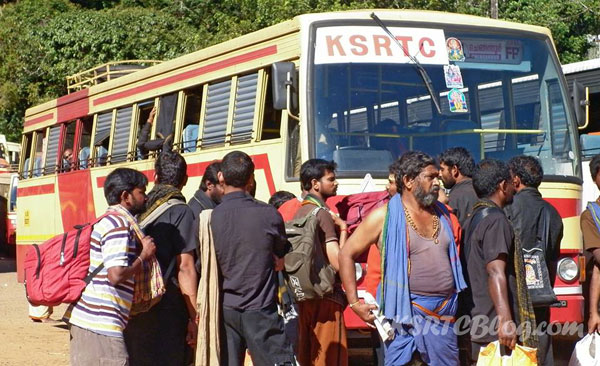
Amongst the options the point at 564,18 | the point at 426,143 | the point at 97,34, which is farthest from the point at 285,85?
the point at 97,34

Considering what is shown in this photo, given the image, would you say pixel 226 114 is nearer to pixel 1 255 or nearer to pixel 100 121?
pixel 100 121

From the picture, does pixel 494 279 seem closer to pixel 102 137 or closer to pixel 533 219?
→ pixel 533 219

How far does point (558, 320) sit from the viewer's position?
8906 mm

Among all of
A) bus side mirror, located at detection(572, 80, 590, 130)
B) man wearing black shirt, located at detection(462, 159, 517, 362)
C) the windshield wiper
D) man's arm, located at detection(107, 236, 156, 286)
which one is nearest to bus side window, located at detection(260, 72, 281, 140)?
the windshield wiper

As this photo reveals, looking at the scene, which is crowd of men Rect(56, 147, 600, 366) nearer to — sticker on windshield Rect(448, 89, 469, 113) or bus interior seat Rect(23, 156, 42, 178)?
sticker on windshield Rect(448, 89, 469, 113)

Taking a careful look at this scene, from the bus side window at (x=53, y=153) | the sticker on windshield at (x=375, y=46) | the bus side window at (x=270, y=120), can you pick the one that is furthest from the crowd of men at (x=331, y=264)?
the bus side window at (x=53, y=153)

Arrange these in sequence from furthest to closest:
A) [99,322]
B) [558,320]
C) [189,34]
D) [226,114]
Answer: [189,34], [226,114], [558,320], [99,322]

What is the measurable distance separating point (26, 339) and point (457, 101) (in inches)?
241

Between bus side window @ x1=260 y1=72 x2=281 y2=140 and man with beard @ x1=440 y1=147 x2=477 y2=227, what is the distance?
9.36 ft

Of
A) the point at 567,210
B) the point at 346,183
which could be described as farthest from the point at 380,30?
the point at 567,210

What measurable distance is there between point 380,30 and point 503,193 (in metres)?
3.63

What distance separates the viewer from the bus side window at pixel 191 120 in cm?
1167

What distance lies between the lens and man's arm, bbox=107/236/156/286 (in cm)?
572

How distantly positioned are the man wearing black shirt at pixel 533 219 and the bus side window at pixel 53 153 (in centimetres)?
1003
